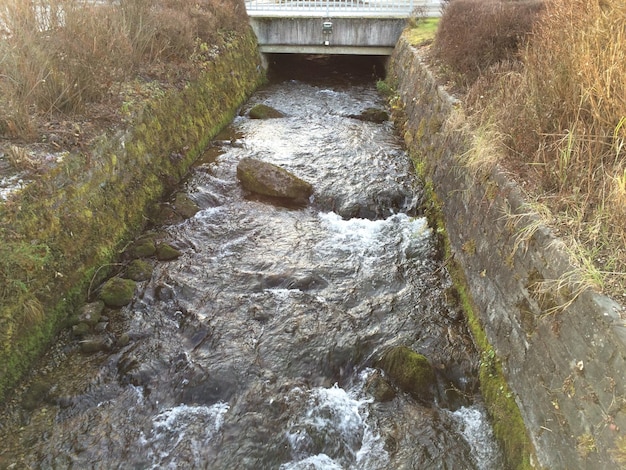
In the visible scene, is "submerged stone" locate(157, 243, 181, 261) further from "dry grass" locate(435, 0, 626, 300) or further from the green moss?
"dry grass" locate(435, 0, 626, 300)

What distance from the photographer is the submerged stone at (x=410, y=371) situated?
5.14m

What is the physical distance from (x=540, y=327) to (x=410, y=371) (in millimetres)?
1512

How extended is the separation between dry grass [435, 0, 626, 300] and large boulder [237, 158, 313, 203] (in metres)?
3.47

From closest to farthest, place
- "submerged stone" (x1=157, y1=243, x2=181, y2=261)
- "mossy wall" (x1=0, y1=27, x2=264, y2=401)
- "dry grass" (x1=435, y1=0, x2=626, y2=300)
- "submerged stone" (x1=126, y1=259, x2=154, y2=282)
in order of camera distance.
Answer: "dry grass" (x1=435, y1=0, x2=626, y2=300) → "mossy wall" (x1=0, y1=27, x2=264, y2=401) → "submerged stone" (x1=126, y1=259, x2=154, y2=282) → "submerged stone" (x1=157, y1=243, x2=181, y2=261)

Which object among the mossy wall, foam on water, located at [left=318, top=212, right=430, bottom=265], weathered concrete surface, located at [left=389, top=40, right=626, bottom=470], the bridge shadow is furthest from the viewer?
the bridge shadow

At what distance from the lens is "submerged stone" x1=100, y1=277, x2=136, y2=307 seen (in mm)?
6066

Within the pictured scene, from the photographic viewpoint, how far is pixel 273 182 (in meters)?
8.83

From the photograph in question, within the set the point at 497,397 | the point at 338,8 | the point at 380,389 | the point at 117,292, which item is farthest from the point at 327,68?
the point at 497,397

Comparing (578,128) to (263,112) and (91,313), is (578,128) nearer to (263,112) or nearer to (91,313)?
(91,313)

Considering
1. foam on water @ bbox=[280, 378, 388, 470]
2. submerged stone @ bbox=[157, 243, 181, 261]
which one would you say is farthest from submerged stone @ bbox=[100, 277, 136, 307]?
foam on water @ bbox=[280, 378, 388, 470]

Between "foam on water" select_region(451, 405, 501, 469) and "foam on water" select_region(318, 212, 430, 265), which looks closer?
"foam on water" select_region(451, 405, 501, 469)

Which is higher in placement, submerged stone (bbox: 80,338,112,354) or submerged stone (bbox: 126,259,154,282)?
submerged stone (bbox: 126,259,154,282)

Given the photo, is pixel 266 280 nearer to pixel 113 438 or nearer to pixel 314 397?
pixel 314 397

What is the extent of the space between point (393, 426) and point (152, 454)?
239 centimetres
